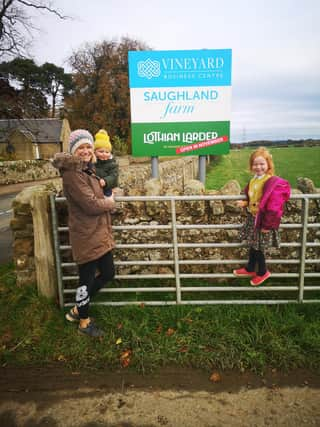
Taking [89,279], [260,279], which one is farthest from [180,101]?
[89,279]

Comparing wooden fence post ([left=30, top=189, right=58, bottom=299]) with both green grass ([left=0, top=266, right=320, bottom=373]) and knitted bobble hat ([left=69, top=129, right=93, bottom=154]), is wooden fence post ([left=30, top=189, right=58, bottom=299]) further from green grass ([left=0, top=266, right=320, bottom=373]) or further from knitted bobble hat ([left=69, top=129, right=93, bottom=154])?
knitted bobble hat ([left=69, top=129, right=93, bottom=154])

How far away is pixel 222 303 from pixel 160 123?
303cm

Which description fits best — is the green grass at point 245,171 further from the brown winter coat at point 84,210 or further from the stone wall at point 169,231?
the brown winter coat at point 84,210

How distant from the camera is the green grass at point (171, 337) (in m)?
2.56

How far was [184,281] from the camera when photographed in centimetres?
→ 381

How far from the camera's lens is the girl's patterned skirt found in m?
2.96

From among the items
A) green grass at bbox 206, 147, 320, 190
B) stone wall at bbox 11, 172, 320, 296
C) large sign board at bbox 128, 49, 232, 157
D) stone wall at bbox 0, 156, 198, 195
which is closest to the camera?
stone wall at bbox 11, 172, 320, 296

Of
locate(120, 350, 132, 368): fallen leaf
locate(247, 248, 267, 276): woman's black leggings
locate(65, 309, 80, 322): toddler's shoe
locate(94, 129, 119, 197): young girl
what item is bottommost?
locate(120, 350, 132, 368): fallen leaf

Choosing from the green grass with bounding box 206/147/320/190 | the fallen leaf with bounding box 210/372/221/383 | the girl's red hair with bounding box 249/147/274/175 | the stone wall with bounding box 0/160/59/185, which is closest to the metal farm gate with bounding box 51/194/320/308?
the girl's red hair with bounding box 249/147/274/175

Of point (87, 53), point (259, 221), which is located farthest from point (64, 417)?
point (87, 53)

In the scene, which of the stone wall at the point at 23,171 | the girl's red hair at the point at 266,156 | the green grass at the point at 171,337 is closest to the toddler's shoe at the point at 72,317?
the green grass at the point at 171,337

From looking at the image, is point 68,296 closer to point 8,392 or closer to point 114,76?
point 8,392

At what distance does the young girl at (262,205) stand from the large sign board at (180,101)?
1.83 m

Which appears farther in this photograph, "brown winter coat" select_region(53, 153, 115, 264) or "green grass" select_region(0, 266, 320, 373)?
"green grass" select_region(0, 266, 320, 373)
